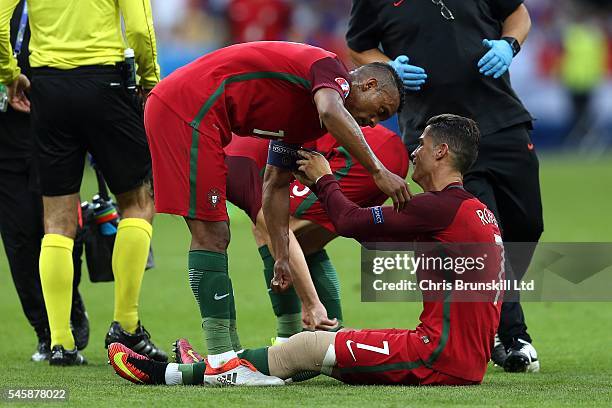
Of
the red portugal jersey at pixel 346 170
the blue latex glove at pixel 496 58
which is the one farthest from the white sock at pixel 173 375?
the blue latex glove at pixel 496 58

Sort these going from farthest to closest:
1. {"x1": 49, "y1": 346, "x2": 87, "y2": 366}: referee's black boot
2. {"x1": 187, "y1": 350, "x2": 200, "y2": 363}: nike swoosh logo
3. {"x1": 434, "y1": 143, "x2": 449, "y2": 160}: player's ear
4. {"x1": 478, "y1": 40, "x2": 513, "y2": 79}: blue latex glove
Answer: {"x1": 478, "y1": 40, "x2": 513, "y2": 79}: blue latex glove, {"x1": 49, "y1": 346, "x2": 87, "y2": 366}: referee's black boot, {"x1": 187, "y1": 350, "x2": 200, "y2": 363}: nike swoosh logo, {"x1": 434, "y1": 143, "x2": 449, "y2": 160}: player's ear

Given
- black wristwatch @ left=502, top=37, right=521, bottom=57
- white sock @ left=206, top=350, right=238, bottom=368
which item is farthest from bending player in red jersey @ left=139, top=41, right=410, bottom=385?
black wristwatch @ left=502, top=37, right=521, bottom=57

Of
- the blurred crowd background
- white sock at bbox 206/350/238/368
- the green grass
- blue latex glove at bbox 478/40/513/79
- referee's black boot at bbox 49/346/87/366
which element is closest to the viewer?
the green grass

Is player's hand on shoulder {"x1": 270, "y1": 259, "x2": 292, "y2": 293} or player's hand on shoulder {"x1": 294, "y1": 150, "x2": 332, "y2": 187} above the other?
player's hand on shoulder {"x1": 294, "y1": 150, "x2": 332, "y2": 187}

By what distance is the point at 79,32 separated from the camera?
7.15 m

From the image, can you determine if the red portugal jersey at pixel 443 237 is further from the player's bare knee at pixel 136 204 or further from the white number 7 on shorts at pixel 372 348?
the player's bare knee at pixel 136 204

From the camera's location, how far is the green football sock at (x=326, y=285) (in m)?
7.42

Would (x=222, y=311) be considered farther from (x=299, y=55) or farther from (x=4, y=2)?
(x=4, y=2)

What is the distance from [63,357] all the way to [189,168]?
1.63 metres

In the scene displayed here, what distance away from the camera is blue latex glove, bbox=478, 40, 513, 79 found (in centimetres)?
728

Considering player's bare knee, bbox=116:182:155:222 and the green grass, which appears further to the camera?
player's bare knee, bbox=116:182:155:222

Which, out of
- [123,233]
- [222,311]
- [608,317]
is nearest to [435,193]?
[222,311]

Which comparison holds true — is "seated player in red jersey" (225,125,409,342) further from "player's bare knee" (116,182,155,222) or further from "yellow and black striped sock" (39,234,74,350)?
"yellow and black striped sock" (39,234,74,350)

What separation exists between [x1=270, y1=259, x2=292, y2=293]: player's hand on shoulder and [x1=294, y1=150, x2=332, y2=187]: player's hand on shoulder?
21.3 inches
